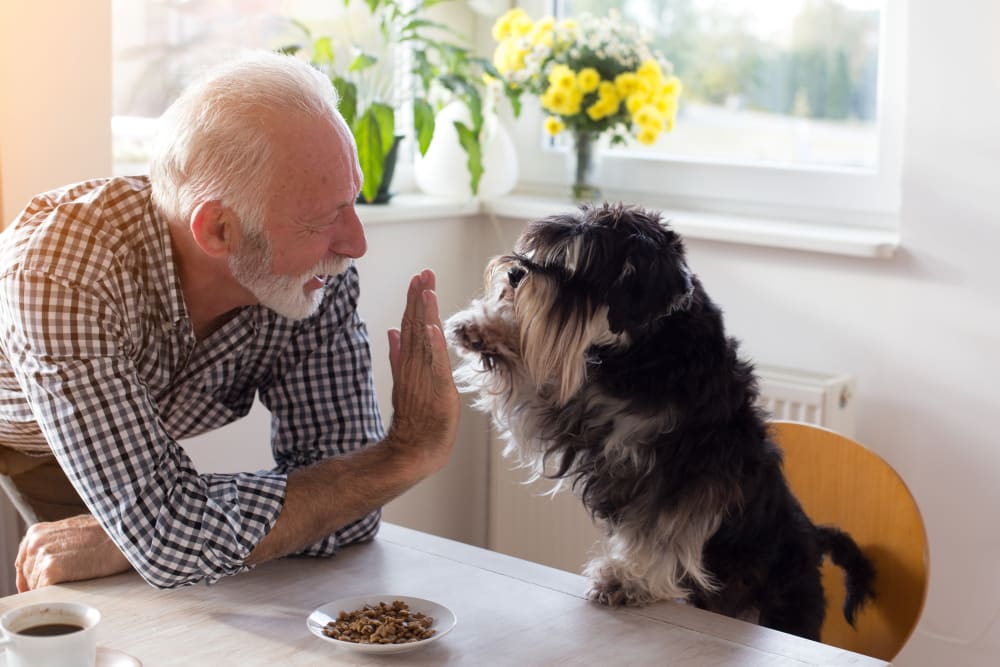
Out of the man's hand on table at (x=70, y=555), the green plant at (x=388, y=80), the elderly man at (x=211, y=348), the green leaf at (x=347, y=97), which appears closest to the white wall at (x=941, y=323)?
the green plant at (x=388, y=80)

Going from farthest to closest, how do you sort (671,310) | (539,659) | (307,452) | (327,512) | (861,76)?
(861,76)
(307,452)
(327,512)
(671,310)
(539,659)

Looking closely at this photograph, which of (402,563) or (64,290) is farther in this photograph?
(402,563)

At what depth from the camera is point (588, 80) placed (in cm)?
→ 303

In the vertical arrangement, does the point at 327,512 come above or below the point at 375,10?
below

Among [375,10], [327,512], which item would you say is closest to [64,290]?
[327,512]

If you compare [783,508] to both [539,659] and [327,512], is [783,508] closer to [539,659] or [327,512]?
[539,659]

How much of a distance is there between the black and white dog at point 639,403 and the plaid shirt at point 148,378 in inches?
13.0

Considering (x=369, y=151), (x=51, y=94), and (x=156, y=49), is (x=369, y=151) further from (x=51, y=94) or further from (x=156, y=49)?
(x=51, y=94)

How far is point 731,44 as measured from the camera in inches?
123

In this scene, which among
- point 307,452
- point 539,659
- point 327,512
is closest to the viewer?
point 539,659

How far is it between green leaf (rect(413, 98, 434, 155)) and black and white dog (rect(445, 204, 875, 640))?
1.37 meters

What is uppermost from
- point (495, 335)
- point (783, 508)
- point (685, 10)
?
point (685, 10)

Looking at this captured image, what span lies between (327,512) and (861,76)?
1910mm

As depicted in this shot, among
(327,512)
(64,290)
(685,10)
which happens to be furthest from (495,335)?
(685,10)
